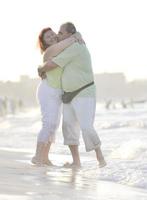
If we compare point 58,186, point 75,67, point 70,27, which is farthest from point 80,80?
point 58,186

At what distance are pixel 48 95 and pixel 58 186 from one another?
2.38 metres

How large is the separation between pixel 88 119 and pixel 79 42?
0.78 meters

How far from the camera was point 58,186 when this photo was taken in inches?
208

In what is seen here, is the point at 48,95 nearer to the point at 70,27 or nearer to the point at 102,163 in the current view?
the point at 70,27

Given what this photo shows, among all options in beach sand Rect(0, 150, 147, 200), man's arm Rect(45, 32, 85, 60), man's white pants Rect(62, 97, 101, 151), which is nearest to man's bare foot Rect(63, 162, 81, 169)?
man's white pants Rect(62, 97, 101, 151)

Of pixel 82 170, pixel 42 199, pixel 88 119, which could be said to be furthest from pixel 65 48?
pixel 42 199

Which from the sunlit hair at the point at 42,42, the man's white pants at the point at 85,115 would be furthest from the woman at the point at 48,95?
the man's white pants at the point at 85,115

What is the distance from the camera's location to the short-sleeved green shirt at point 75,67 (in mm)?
7379

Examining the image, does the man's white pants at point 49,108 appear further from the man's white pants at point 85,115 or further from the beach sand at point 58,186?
the beach sand at point 58,186

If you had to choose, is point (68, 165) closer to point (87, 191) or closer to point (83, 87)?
point (83, 87)

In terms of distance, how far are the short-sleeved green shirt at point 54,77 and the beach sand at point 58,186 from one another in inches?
39.0

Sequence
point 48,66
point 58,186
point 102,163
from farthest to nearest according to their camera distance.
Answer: point 48,66
point 102,163
point 58,186

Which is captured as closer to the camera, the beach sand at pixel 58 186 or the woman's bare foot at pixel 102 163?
the beach sand at pixel 58 186

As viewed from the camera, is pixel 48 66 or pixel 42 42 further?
pixel 42 42
